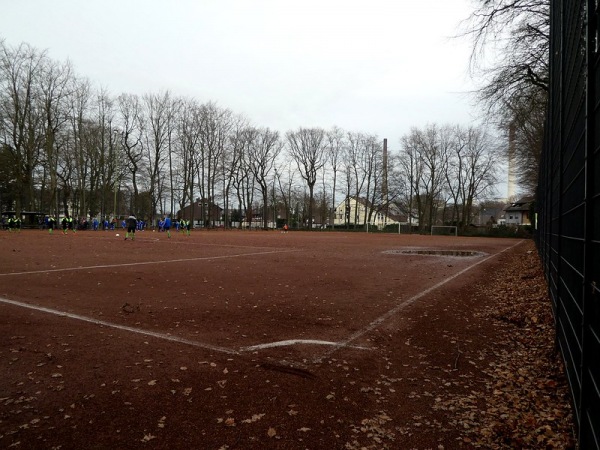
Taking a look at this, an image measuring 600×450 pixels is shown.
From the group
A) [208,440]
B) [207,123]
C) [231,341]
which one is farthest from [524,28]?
[207,123]

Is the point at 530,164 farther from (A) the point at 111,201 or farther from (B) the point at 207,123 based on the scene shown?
(A) the point at 111,201

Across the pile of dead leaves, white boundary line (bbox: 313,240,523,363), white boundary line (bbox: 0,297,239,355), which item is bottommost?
the pile of dead leaves

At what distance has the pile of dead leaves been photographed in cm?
286

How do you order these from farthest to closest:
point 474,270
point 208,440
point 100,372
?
point 474,270, point 100,372, point 208,440

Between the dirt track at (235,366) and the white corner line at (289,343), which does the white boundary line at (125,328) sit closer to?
the dirt track at (235,366)

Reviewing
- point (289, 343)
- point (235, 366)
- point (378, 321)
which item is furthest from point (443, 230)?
point (235, 366)

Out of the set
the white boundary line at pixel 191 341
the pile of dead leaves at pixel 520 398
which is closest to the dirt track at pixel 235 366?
the white boundary line at pixel 191 341

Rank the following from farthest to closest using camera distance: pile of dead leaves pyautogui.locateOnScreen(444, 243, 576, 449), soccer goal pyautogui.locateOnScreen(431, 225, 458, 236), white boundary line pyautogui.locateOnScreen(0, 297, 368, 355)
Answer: soccer goal pyautogui.locateOnScreen(431, 225, 458, 236), white boundary line pyautogui.locateOnScreen(0, 297, 368, 355), pile of dead leaves pyautogui.locateOnScreen(444, 243, 576, 449)

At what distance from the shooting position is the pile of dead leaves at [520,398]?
113 inches

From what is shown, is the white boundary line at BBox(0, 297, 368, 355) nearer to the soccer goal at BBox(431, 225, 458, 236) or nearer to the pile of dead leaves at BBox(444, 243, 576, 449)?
the pile of dead leaves at BBox(444, 243, 576, 449)

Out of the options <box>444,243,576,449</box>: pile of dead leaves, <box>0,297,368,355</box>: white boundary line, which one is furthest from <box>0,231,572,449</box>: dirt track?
<box>444,243,576,449</box>: pile of dead leaves

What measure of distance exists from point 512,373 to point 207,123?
60317mm

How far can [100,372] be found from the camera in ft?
12.6

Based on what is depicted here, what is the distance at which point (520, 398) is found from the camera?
11.5 ft
